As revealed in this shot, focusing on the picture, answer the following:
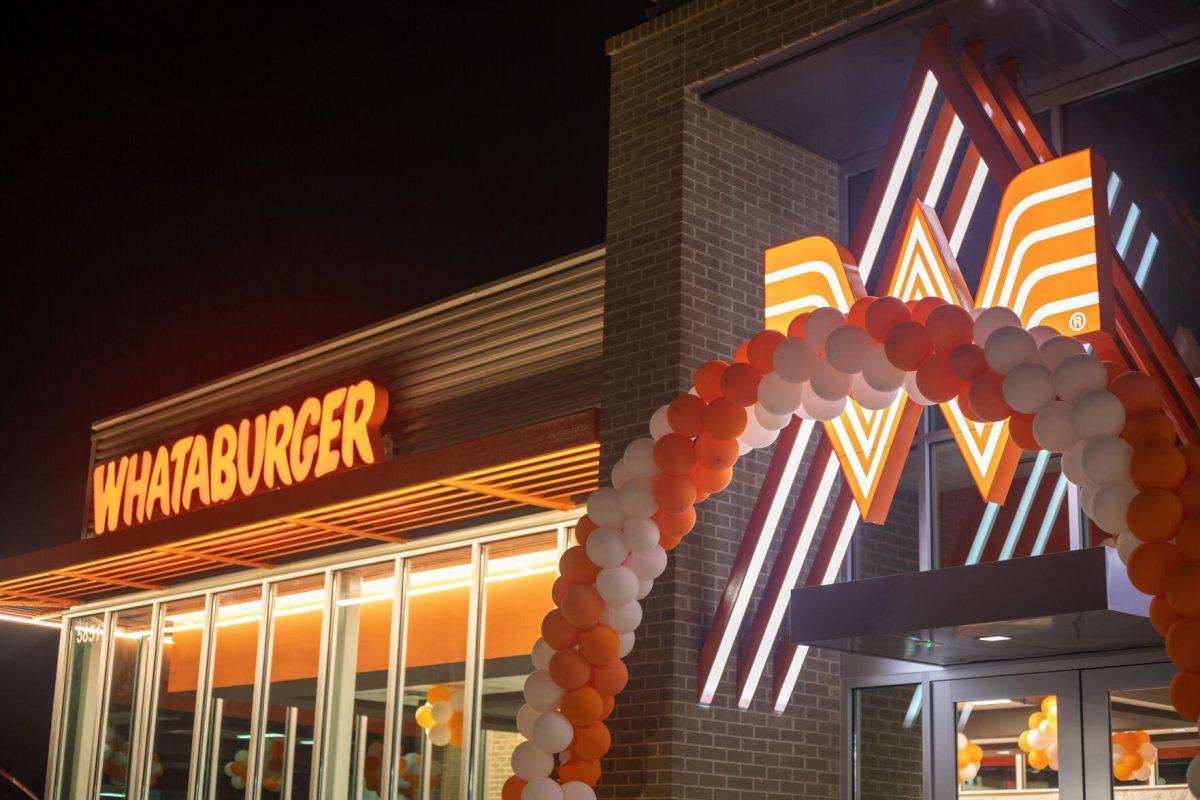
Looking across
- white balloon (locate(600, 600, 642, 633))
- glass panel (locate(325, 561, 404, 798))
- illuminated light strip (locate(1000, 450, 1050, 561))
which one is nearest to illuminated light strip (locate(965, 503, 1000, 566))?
illuminated light strip (locate(1000, 450, 1050, 561))

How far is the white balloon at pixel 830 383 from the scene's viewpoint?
796 centimetres

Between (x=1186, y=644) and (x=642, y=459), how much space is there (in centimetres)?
333

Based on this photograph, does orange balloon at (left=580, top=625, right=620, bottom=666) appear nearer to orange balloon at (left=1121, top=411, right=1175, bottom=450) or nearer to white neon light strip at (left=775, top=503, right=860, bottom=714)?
white neon light strip at (left=775, top=503, right=860, bottom=714)

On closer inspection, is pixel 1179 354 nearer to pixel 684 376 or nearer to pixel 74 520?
pixel 684 376

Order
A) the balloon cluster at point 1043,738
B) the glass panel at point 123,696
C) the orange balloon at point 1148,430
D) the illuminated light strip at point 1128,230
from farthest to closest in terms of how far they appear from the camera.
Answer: the glass panel at point 123,696, the illuminated light strip at point 1128,230, the balloon cluster at point 1043,738, the orange balloon at point 1148,430

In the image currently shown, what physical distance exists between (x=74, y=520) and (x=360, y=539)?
1700cm

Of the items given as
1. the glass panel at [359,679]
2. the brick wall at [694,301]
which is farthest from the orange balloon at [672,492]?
the glass panel at [359,679]

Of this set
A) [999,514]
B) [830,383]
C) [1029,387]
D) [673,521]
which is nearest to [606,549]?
[673,521]

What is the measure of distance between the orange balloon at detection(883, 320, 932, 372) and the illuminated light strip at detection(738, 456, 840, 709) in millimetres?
2473

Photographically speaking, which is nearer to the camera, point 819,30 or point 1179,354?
point 1179,354

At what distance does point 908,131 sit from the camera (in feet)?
32.6

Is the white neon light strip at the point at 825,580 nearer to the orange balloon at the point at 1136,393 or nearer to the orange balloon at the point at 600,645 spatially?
the orange balloon at the point at 600,645

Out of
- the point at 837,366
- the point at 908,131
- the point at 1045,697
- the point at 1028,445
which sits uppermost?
the point at 908,131

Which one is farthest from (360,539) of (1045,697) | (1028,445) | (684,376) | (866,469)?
(1028,445)
